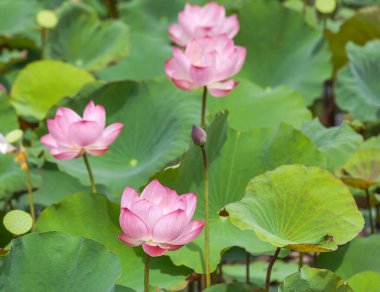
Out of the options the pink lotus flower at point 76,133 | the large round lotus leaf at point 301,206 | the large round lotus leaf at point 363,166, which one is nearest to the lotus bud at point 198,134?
the large round lotus leaf at point 301,206

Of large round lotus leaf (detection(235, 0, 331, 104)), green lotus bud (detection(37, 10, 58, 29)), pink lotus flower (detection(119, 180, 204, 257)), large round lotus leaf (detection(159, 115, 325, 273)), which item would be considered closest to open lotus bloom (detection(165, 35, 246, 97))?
large round lotus leaf (detection(159, 115, 325, 273))

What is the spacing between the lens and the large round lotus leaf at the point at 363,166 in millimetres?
1744

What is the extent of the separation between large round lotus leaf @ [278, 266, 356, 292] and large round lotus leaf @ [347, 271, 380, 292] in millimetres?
77

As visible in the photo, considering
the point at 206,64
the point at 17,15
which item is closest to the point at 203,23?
the point at 206,64

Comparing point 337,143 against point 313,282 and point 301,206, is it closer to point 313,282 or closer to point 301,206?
point 301,206

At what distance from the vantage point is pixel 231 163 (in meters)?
1.65

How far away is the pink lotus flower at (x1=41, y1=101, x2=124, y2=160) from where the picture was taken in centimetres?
152

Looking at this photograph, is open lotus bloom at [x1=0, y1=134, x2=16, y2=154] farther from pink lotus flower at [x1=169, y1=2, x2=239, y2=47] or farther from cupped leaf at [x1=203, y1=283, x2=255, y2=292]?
pink lotus flower at [x1=169, y1=2, x2=239, y2=47]

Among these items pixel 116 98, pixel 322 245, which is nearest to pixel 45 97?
pixel 116 98

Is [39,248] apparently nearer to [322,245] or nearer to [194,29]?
[322,245]

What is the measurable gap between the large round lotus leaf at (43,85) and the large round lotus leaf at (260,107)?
1.32ft

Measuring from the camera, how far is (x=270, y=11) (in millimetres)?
2482

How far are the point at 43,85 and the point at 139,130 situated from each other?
44 centimetres

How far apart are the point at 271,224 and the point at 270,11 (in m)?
1.20
